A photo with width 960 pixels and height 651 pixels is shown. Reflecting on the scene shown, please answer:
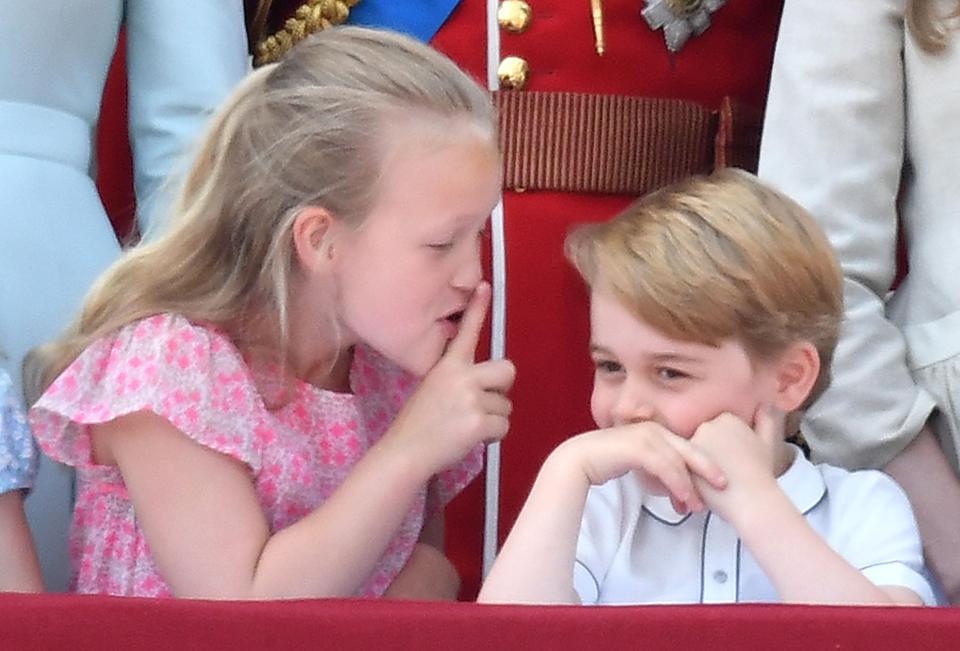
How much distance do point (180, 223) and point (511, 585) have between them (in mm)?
344

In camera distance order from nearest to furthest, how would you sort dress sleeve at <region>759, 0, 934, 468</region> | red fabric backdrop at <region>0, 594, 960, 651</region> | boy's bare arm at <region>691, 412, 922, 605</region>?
red fabric backdrop at <region>0, 594, 960, 651</region>, boy's bare arm at <region>691, 412, 922, 605</region>, dress sleeve at <region>759, 0, 934, 468</region>

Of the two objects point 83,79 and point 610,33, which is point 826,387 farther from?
point 83,79

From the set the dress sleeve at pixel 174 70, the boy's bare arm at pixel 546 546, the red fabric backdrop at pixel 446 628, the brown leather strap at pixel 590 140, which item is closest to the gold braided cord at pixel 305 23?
the dress sleeve at pixel 174 70

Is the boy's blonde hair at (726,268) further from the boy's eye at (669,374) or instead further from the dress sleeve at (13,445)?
the dress sleeve at (13,445)

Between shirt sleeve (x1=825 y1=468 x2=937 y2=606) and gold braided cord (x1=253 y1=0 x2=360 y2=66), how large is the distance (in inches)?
20.0

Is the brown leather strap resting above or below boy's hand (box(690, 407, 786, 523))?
above

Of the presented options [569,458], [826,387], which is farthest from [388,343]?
[826,387]

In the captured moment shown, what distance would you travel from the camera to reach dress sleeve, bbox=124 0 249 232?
3.95 feet

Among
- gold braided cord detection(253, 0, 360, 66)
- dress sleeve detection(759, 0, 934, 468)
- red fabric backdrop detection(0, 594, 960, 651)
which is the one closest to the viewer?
red fabric backdrop detection(0, 594, 960, 651)

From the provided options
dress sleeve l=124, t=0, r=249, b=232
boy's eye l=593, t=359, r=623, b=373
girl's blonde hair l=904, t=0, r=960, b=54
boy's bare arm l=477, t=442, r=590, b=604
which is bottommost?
boy's bare arm l=477, t=442, r=590, b=604

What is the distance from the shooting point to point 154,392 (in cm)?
96

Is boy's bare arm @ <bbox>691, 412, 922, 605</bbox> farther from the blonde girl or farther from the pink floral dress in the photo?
the pink floral dress

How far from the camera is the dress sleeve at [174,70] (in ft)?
3.95

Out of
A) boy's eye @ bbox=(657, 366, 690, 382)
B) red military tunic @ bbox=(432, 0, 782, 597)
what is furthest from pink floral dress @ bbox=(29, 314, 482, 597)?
boy's eye @ bbox=(657, 366, 690, 382)
